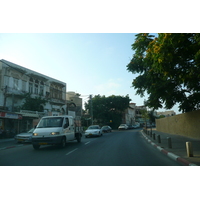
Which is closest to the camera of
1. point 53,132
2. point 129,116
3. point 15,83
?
point 53,132

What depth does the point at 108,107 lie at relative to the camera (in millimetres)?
55125

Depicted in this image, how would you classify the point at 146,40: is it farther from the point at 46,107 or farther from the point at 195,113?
the point at 46,107

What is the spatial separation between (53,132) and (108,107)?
4376 cm

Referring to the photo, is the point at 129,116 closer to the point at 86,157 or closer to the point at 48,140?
the point at 48,140

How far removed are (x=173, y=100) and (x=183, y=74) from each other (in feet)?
24.1

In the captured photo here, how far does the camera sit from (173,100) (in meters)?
16.2

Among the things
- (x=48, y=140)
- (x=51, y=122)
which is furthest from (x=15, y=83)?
(x=48, y=140)

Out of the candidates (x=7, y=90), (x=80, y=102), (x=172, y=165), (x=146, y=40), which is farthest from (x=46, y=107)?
(x=172, y=165)

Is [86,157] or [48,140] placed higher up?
[48,140]

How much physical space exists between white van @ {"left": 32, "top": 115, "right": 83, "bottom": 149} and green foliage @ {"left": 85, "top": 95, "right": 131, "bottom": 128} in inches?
1539

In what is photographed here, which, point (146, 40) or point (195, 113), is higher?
point (146, 40)

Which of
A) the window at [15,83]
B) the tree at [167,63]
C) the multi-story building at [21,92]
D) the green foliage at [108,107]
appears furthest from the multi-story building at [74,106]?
the tree at [167,63]

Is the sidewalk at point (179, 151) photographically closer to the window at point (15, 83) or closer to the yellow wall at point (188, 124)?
the yellow wall at point (188, 124)

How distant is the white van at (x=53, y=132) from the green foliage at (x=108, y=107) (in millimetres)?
39095
